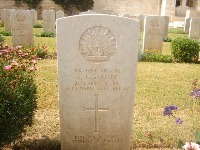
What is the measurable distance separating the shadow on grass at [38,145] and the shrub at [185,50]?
7104 mm

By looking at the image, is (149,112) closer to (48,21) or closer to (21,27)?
(21,27)

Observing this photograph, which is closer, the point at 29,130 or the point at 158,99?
the point at 29,130

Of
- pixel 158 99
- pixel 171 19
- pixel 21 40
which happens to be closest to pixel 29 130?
pixel 158 99

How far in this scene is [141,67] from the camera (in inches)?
339

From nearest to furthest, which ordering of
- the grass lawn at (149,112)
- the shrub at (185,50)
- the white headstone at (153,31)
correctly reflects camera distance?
the grass lawn at (149,112), the shrub at (185,50), the white headstone at (153,31)

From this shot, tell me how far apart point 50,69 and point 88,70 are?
488 centimetres

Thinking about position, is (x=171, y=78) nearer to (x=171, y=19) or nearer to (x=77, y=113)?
(x=77, y=113)

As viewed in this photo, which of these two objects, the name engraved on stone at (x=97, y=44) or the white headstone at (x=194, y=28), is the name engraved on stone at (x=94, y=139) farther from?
A: the white headstone at (x=194, y=28)

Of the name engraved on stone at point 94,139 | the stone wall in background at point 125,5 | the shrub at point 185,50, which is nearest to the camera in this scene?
the name engraved on stone at point 94,139

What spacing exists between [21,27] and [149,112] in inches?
290

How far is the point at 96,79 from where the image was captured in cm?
321

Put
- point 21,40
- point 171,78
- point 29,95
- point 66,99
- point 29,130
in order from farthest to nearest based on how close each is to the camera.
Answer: point 21,40
point 171,78
point 29,130
point 29,95
point 66,99

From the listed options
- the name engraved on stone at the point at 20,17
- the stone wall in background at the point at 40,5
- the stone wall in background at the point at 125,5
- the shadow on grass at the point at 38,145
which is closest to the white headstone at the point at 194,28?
the name engraved on stone at the point at 20,17

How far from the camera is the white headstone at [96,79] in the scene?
3027 mm
